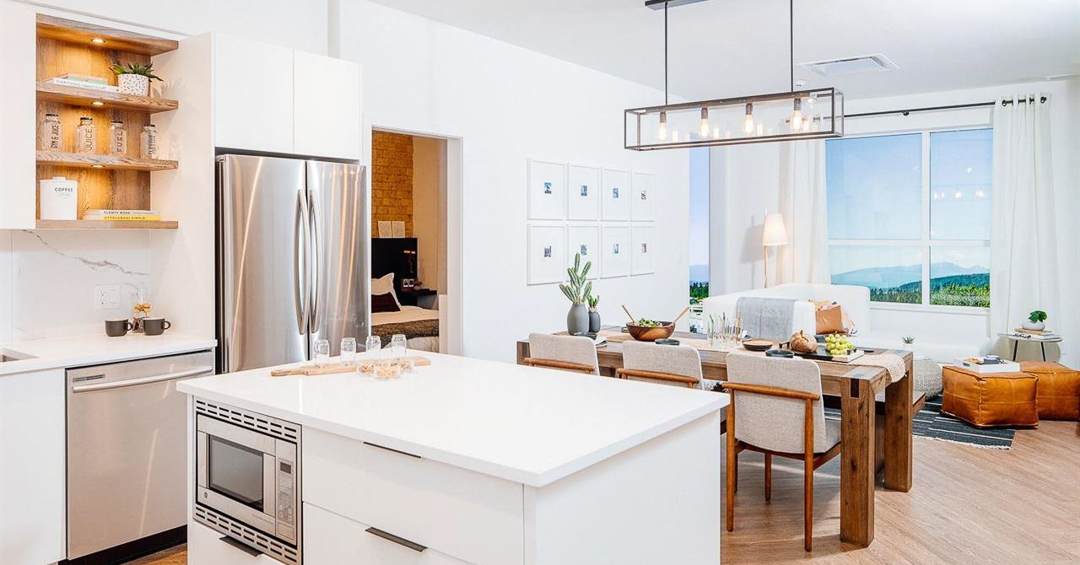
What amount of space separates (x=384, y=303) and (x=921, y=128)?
18.7 ft

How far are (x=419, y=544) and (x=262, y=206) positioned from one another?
88.2 inches

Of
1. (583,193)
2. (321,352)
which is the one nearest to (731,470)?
(321,352)

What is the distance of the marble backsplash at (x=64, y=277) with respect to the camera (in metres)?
3.29

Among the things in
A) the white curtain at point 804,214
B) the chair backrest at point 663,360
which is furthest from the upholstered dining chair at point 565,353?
the white curtain at point 804,214

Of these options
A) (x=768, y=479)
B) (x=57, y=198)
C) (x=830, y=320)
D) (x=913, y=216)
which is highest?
(x=913, y=216)

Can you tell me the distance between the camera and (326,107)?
12.8 ft

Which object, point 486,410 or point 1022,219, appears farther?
point 1022,219

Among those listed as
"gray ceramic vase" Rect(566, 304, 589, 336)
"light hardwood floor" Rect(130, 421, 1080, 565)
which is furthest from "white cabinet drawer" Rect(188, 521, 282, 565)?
"gray ceramic vase" Rect(566, 304, 589, 336)

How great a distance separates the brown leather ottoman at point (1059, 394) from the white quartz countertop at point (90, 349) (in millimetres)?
5683

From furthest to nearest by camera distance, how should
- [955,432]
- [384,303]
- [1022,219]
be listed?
1. [384,303]
2. [1022,219]
3. [955,432]

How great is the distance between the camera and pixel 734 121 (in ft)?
13.2

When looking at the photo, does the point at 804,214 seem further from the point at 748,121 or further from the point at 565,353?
the point at 565,353

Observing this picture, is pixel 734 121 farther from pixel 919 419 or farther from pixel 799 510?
pixel 919 419

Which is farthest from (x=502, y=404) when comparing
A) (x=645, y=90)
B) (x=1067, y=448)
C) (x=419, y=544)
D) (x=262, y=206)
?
(x=645, y=90)
